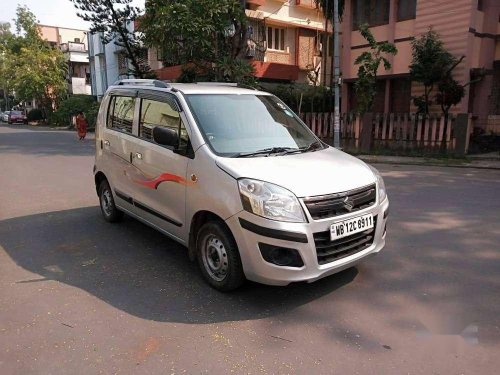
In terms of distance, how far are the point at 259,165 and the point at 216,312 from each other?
1.31m

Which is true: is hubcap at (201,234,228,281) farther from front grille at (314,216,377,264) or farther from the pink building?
the pink building

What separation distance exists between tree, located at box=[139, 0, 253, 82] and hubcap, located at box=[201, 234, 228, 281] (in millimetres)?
11463

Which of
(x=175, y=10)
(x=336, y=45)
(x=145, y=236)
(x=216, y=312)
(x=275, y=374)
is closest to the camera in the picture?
(x=275, y=374)

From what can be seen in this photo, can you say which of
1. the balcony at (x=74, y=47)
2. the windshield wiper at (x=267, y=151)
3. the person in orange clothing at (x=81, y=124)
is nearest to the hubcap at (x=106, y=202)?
the windshield wiper at (x=267, y=151)

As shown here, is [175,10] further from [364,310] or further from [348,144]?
[364,310]

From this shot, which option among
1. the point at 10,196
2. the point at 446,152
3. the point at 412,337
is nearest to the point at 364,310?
the point at 412,337

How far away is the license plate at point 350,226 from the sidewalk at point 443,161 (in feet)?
32.2

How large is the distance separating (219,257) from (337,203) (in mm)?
1174

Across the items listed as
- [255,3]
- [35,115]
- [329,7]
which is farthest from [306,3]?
[35,115]

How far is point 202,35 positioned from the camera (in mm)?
14453

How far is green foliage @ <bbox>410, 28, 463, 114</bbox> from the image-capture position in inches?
607

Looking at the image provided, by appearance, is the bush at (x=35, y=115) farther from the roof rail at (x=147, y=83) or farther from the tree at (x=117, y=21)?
the roof rail at (x=147, y=83)

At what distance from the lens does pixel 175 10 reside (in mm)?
13664

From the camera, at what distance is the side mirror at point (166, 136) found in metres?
4.11
